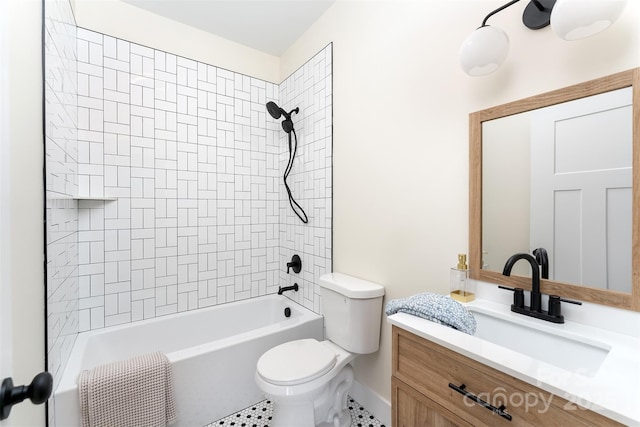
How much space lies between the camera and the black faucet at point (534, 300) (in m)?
0.90

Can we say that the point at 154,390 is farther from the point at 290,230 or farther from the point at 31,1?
the point at 31,1

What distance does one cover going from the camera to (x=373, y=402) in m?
1.70

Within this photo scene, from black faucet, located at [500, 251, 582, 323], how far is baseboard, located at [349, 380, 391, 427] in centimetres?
104

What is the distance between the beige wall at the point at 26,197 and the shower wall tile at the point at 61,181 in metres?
0.10

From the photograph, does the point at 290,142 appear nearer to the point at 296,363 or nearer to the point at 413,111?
the point at 413,111

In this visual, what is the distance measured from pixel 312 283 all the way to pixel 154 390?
3.79ft

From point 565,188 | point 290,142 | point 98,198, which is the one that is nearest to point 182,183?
point 98,198

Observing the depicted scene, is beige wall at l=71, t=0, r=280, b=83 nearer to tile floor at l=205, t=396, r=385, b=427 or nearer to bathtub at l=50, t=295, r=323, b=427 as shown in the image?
bathtub at l=50, t=295, r=323, b=427

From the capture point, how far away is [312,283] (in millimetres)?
2188

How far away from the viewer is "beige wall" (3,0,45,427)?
0.78 m

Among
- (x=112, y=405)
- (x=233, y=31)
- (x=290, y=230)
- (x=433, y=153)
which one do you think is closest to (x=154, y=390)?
(x=112, y=405)

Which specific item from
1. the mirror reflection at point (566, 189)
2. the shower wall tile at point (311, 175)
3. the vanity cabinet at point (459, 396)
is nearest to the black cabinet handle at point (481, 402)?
the vanity cabinet at point (459, 396)

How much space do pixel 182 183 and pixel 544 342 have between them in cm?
226

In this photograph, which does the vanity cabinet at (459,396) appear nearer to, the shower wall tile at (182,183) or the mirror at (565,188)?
the mirror at (565,188)
